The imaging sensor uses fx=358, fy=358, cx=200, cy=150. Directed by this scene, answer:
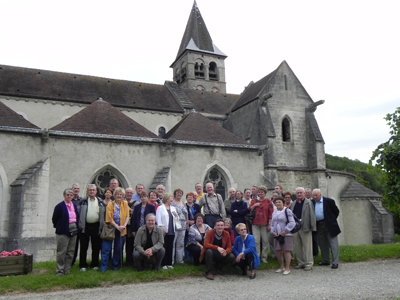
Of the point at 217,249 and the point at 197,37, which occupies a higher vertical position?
the point at 197,37

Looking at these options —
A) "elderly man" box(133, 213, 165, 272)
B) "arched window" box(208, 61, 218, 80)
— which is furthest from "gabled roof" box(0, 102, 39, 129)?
"arched window" box(208, 61, 218, 80)

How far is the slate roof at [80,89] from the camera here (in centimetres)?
2111

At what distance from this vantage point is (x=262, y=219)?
351 inches

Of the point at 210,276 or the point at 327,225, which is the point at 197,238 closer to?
the point at 210,276

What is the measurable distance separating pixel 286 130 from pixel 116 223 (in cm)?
1845

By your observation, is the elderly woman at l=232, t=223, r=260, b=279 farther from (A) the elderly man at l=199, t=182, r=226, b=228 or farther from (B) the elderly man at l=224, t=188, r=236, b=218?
(B) the elderly man at l=224, t=188, r=236, b=218

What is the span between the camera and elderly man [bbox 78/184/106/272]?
25.9 feet

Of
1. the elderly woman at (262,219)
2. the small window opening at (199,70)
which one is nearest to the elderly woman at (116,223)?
the elderly woman at (262,219)

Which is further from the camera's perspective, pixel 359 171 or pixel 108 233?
pixel 359 171

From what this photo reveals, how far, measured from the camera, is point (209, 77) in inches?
1599

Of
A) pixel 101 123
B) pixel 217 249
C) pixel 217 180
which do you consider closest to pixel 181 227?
pixel 217 249

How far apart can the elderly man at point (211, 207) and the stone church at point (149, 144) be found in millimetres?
4932

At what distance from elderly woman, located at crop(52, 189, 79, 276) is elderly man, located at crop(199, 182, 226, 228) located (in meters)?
3.17

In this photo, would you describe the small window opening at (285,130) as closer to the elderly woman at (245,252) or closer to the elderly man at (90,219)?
the elderly woman at (245,252)
